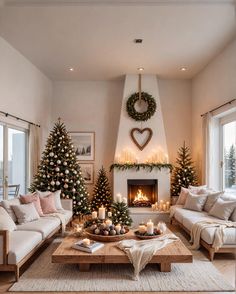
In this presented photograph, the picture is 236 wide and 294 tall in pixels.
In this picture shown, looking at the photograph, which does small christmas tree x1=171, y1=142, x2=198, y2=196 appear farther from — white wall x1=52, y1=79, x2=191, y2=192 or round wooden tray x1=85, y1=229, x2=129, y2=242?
round wooden tray x1=85, y1=229, x2=129, y2=242

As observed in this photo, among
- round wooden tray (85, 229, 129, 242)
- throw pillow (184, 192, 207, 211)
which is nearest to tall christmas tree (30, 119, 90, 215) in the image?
throw pillow (184, 192, 207, 211)

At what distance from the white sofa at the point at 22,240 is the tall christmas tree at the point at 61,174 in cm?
154

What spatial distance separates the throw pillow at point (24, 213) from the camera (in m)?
4.94

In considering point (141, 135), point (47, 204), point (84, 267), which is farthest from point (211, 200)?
point (47, 204)

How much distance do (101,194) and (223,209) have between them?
3.74 meters

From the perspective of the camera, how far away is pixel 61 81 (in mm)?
8836

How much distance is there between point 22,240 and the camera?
3.94 m

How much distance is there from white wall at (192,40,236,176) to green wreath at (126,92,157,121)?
1179 millimetres

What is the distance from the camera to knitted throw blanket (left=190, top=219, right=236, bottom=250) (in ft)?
14.3

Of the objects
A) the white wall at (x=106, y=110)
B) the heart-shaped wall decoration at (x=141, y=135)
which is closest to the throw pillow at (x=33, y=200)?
the white wall at (x=106, y=110)

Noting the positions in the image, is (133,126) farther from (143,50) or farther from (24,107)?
(24,107)

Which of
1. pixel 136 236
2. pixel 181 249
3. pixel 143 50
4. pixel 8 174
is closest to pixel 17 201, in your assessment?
pixel 8 174

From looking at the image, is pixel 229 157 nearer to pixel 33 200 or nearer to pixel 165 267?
pixel 165 267

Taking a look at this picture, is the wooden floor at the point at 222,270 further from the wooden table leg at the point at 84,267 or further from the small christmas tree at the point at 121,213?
the small christmas tree at the point at 121,213
